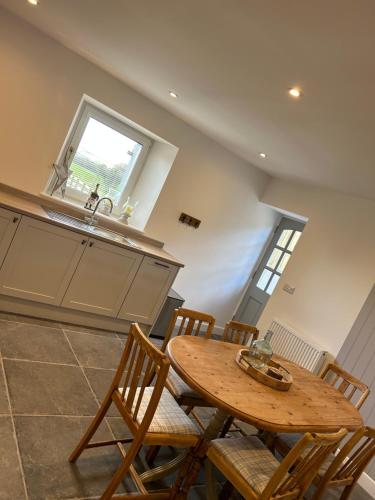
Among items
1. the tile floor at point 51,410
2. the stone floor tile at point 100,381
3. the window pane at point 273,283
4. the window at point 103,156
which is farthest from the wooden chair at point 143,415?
the window pane at point 273,283

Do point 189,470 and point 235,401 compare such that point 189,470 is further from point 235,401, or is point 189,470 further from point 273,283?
point 273,283

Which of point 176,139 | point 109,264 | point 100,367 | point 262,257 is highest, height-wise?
point 176,139

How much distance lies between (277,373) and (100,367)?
1.46 meters

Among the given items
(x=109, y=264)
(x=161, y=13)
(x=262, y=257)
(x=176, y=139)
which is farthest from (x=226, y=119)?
A: (x=262, y=257)

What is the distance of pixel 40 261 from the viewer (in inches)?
124

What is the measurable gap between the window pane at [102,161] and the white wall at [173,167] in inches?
15.6

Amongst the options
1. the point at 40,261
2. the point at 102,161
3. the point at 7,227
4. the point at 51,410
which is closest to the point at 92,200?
the point at 102,161

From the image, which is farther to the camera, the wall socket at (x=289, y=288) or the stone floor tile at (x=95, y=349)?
the wall socket at (x=289, y=288)

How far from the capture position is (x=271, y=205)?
200 inches

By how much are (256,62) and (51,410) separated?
235 cm

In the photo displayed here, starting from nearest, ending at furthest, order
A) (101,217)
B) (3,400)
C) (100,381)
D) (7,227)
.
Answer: (3,400), (100,381), (7,227), (101,217)

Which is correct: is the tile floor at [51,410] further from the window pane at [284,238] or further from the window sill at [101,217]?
the window pane at [284,238]

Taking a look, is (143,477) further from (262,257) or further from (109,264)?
(262,257)

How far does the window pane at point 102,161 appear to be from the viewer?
401cm
